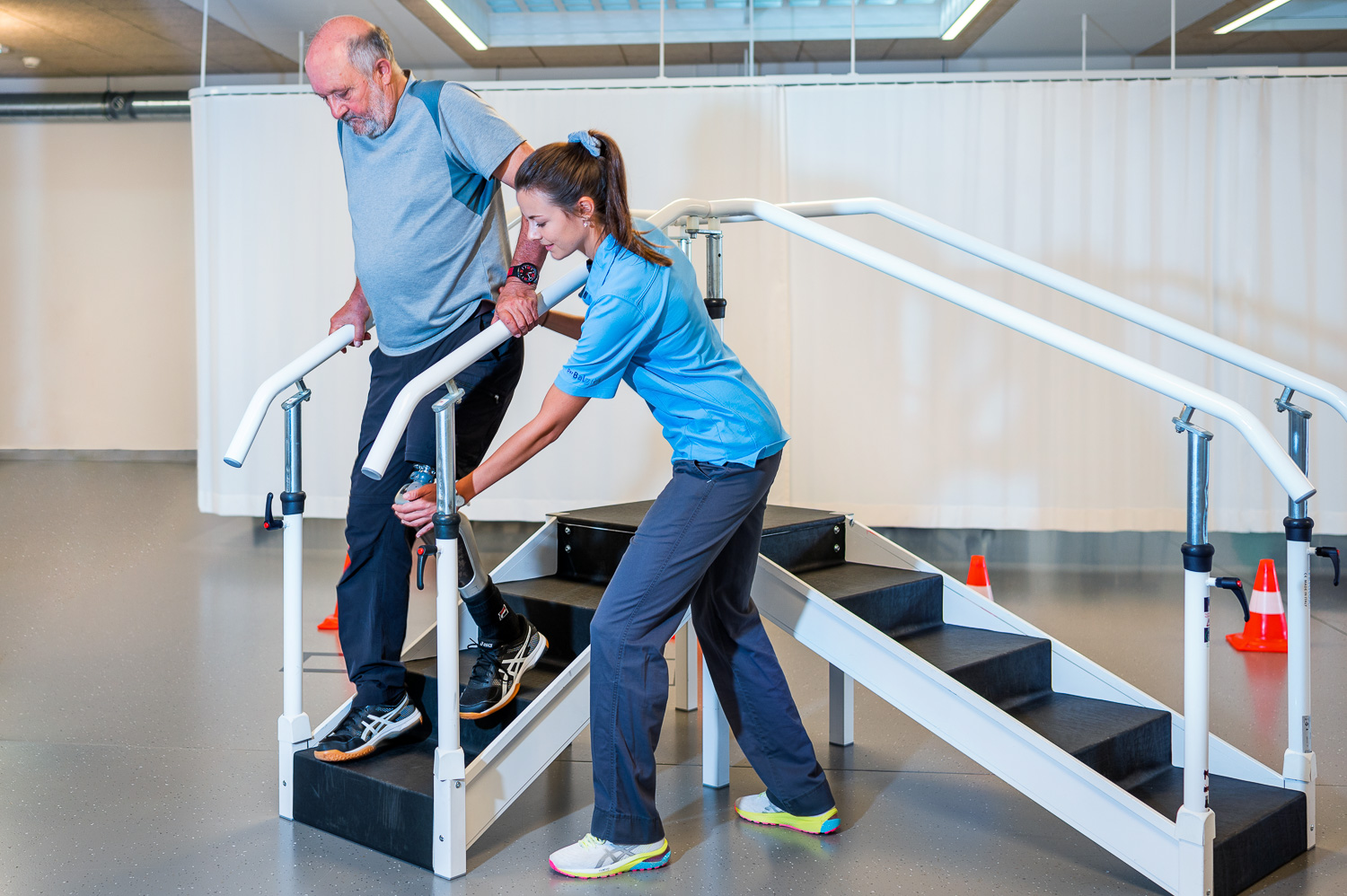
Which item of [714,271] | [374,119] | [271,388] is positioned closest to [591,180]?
[374,119]

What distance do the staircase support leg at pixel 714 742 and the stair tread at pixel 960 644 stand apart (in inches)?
18.2

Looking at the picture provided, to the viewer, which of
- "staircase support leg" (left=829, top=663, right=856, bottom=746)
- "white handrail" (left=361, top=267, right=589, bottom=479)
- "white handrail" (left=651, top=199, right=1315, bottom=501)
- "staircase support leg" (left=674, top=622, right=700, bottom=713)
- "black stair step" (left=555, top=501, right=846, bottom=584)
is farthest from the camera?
"staircase support leg" (left=674, top=622, right=700, bottom=713)

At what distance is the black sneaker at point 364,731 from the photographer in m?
2.20

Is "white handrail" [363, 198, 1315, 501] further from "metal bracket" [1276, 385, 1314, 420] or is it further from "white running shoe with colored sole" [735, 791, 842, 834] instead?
"white running shoe with colored sole" [735, 791, 842, 834]

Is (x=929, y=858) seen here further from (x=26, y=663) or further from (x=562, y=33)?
(x=562, y=33)

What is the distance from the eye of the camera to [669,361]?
1.95 meters

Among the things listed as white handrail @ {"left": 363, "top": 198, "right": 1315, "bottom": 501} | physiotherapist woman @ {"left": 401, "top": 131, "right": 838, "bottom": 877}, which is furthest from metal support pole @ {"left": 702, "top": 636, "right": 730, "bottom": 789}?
white handrail @ {"left": 363, "top": 198, "right": 1315, "bottom": 501}

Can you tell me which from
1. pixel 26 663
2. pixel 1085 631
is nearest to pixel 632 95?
pixel 1085 631

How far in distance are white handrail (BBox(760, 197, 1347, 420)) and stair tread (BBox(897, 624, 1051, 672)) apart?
767mm

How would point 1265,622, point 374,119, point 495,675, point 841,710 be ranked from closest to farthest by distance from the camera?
point 374,119 → point 495,675 → point 841,710 → point 1265,622

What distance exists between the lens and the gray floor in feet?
6.75

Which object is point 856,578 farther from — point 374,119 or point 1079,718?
point 374,119

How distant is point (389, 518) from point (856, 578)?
1.13 m

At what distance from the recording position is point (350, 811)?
219 centimetres
